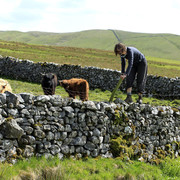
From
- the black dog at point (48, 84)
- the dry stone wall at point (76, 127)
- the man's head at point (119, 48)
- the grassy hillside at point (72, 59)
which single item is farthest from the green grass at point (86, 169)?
the grassy hillside at point (72, 59)

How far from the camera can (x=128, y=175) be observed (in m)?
5.39

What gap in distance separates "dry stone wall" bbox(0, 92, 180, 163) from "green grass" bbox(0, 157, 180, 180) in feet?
0.83

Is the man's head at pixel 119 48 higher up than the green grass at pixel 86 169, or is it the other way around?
the man's head at pixel 119 48

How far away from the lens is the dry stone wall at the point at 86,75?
57.7 ft

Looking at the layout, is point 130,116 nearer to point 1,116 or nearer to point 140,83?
point 140,83

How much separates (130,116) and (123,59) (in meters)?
1.75

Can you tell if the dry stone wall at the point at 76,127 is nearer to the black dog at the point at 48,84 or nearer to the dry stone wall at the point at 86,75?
the black dog at the point at 48,84

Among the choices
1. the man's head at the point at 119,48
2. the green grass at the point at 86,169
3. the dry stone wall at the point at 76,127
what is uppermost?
the man's head at the point at 119,48

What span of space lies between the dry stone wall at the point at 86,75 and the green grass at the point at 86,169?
35.0 ft

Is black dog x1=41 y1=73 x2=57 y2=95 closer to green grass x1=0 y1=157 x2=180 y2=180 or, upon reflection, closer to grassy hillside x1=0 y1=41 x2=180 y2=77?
green grass x1=0 y1=157 x2=180 y2=180

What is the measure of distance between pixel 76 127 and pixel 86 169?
1061mm

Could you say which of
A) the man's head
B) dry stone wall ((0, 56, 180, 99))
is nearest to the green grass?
the man's head

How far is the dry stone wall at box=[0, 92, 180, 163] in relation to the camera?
16.5 ft

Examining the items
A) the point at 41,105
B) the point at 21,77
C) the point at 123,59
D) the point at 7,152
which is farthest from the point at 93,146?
the point at 21,77
